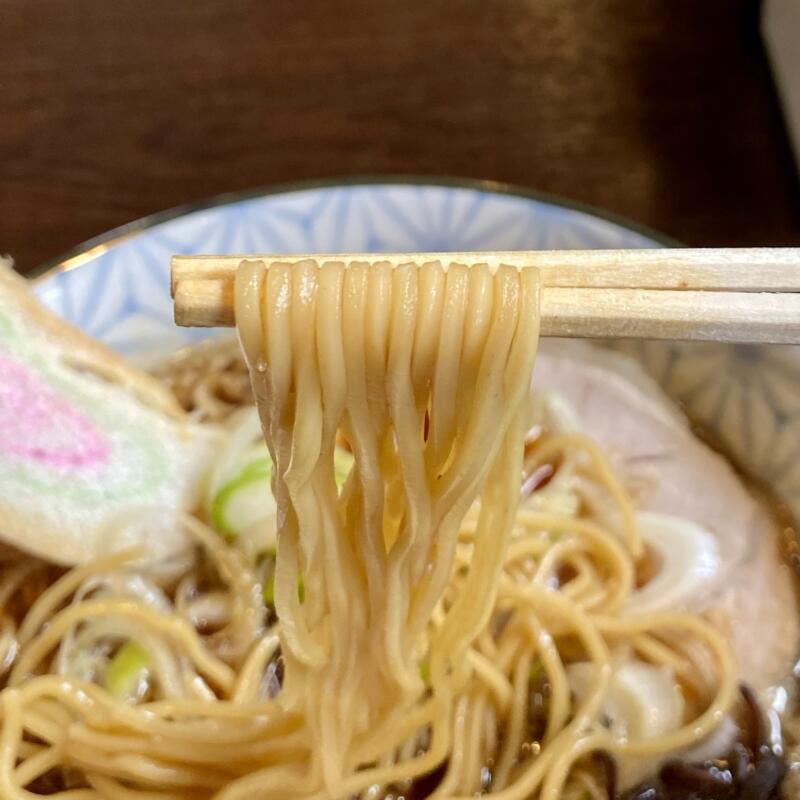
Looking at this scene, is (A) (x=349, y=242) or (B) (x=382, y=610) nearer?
(B) (x=382, y=610)

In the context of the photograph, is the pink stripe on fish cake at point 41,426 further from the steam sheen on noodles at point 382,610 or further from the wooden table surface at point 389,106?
the wooden table surface at point 389,106

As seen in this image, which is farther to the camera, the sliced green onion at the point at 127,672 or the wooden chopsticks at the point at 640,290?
the sliced green onion at the point at 127,672

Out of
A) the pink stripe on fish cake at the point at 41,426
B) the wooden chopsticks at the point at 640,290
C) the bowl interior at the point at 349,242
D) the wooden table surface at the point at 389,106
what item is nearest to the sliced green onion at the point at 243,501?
the pink stripe on fish cake at the point at 41,426

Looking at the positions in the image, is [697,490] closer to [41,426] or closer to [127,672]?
[127,672]

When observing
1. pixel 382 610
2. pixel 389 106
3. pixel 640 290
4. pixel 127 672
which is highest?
pixel 640 290

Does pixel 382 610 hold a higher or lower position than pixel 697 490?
higher

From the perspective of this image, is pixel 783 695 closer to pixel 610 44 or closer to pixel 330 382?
pixel 330 382

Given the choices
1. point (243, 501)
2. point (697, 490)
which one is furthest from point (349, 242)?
point (697, 490)
